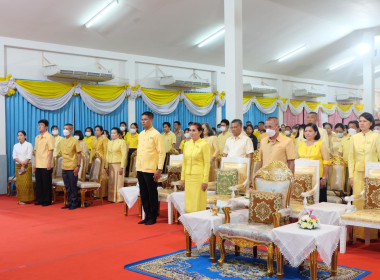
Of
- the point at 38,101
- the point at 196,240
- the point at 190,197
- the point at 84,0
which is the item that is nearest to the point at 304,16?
the point at 84,0

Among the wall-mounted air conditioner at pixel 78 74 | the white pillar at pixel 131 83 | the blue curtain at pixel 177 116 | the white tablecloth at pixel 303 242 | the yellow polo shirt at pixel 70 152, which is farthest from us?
the blue curtain at pixel 177 116

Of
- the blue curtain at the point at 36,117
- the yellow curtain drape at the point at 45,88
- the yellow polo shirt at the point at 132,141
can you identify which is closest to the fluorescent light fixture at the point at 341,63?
the blue curtain at the point at 36,117

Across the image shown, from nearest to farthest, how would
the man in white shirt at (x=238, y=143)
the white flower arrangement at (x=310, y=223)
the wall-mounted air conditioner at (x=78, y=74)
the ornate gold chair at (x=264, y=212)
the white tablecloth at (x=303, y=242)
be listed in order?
the white tablecloth at (x=303, y=242)
the white flower arrangement at (x=310, y=223)
the ornate gold chair at (x=264, y=212)
the man in white shirt at (x=238, y=143)
the wall-mounted air conditioner at (x=78, y=74)

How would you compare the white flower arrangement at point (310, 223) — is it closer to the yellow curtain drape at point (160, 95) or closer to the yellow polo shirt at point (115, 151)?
the yellow polo shirt at point (115, 151)

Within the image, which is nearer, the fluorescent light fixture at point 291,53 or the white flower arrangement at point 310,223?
the white flower arrangement at point 310,223

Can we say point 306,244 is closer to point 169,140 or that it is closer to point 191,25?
point 169,140

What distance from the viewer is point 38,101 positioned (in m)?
10.4

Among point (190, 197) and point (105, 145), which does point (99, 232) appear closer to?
point (190, 197)

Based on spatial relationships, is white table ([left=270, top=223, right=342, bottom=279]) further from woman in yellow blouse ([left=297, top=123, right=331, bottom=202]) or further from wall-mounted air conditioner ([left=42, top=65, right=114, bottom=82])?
wall-mounted air conditioner ([left=42, top=65, right=114, bottom=82])

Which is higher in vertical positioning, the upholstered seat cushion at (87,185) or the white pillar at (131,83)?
the white pillar at (131,83)

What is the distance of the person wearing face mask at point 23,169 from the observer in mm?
8719

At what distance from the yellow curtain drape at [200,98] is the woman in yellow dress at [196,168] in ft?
26.1

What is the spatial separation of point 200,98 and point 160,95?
4.88 ft

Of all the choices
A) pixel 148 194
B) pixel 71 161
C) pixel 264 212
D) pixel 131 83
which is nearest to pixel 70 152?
pixel 71 161
